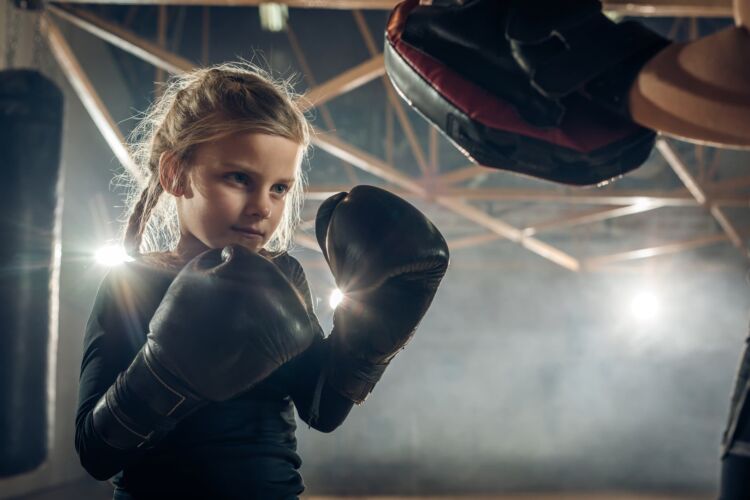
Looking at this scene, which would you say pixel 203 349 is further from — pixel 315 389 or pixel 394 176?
pixel 394 176

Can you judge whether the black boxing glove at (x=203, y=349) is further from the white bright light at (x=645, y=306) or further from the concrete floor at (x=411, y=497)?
the white bright light at (x=645, y=306)

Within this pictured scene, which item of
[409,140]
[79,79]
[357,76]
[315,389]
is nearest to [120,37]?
[79,79]

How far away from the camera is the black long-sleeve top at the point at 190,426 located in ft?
3.51

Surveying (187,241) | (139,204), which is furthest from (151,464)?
(139,204)

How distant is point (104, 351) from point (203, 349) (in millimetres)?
227

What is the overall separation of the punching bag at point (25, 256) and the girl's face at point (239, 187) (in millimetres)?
817

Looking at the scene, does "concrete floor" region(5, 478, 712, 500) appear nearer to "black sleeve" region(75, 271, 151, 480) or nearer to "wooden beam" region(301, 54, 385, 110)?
"wooden beam" region(301, 54, 385, 110)

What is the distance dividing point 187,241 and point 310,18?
6.62 meters

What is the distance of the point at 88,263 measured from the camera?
20.9 ft

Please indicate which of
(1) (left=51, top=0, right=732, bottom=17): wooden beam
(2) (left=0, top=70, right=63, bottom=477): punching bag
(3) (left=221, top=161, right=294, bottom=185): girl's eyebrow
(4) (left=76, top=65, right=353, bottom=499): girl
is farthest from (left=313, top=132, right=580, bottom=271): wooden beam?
(3) (left=221, top=161, right=294, bottom=185): girl's eyebrow

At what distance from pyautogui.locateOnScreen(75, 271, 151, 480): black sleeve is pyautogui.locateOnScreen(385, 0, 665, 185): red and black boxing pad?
2.13 feet

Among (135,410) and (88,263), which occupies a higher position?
(135,410)

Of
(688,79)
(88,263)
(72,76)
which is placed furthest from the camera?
(88,263)

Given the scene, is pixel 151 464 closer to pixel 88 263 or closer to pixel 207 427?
pixel 207 427
